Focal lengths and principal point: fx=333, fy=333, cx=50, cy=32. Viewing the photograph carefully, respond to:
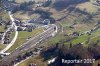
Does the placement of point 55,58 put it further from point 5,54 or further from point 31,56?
point 5,54

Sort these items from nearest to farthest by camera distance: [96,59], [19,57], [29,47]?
[96,59], [19,57], [29,47]

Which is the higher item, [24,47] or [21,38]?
[21,38]

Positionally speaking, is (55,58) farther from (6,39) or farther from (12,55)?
(6,39)

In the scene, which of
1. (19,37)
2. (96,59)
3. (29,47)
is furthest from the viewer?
(19,37)

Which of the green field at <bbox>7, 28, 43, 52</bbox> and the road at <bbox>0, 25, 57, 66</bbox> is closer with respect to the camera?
the road at <bbox>0, 25, 57, 66</bbox>

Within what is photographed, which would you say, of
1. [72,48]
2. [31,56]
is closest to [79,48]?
[72,48]

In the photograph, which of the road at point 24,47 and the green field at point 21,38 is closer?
the road at point 24,47

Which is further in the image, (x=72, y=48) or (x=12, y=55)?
(x=12, y=55)

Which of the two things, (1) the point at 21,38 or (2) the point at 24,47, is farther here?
(1) the point at 21,38

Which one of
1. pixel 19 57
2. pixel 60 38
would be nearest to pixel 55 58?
pixel 19 57
